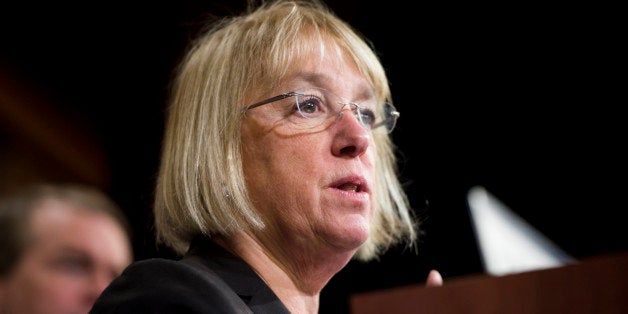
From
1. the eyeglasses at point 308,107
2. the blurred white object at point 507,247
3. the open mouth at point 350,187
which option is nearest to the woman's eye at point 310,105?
the eyeglasses at point 308,107

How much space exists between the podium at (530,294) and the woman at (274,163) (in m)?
0.16

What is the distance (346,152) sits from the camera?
1.38 m

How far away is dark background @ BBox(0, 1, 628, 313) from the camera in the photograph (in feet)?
8.91

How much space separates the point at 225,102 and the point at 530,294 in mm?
728

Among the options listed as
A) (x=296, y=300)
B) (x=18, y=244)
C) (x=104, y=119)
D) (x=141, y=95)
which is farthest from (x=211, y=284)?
(x=104, y=119)

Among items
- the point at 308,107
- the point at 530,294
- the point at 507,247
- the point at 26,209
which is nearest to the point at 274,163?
the point at 308,107

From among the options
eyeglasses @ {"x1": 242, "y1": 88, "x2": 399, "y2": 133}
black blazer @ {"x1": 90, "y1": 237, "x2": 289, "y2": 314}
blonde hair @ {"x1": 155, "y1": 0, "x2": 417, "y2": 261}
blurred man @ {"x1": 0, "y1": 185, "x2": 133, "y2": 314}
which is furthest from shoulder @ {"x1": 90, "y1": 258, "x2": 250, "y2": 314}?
blurred man @ {"x1": 0, "y1": 185, "x2": 133, "y2": 314}

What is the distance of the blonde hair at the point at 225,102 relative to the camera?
1.34 meters

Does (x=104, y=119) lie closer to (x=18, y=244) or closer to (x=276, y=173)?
(x=18, y=244)

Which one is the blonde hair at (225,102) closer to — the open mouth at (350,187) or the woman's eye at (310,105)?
the woman's eye at (310,105)

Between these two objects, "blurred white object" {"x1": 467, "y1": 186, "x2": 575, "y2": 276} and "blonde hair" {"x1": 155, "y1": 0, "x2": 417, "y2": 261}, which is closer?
"blonde hair" {"x1": 155, "y1": 0, "x2": 417, "y2": 261}

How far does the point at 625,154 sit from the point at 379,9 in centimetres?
118

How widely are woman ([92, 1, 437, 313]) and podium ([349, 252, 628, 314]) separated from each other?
0.16 m

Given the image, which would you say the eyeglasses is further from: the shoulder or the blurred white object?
the blurred white object
